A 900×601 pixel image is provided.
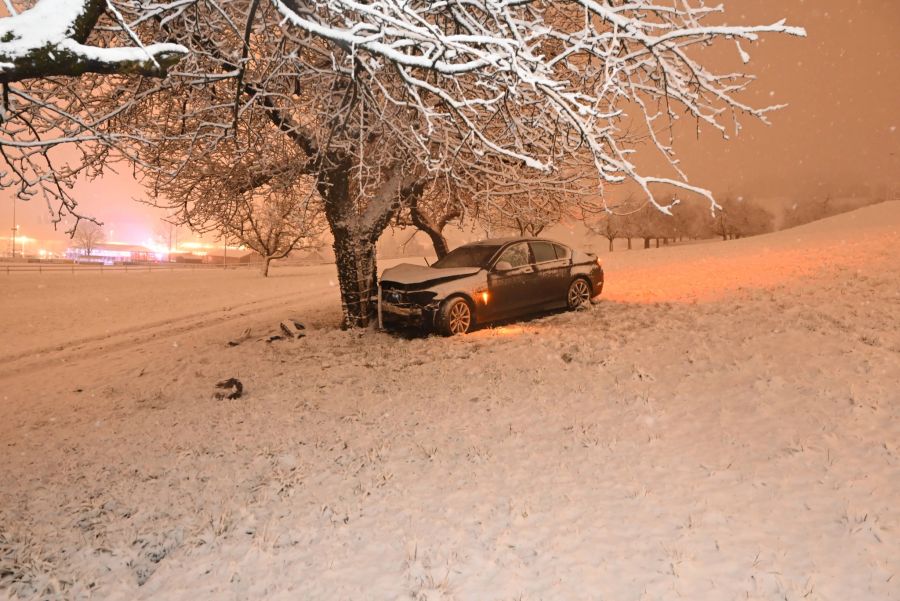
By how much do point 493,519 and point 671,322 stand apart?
5.84 m

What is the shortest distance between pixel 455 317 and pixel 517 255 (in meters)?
1.91

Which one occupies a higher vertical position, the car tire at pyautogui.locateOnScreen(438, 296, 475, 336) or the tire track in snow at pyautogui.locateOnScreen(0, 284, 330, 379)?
the car tire at pyautogui.locateOnScreen(438, 296, 475, 336)

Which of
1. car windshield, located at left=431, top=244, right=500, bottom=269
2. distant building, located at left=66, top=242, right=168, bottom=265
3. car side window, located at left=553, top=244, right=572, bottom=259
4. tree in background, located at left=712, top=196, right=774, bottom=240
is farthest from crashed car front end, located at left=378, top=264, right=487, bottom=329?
distant building, located at left=66, top=242, right=168, bottom=265

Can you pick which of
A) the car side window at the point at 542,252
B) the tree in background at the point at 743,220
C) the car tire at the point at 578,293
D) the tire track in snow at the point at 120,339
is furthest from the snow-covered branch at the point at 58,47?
the tree in background at the point at 743,220

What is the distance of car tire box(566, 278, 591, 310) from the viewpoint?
1034 cm

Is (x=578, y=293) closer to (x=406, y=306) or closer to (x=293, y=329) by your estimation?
(x=406, y=306)

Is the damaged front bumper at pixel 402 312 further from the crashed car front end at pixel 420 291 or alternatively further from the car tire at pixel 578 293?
the car tire at pixel 578 293

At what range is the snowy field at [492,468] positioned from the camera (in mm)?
3006

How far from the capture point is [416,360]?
7.50m

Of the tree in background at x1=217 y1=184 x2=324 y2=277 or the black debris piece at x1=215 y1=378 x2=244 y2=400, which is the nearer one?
the black debris piece at x1=215 y1=378 x2=244 y2=400

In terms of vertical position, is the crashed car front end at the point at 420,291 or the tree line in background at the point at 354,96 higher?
the tree line in background at the point at 354,96

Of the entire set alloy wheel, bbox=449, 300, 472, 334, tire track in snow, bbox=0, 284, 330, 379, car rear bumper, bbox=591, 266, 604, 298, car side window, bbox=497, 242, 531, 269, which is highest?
car side window, bbox=497, 242, 531, 269

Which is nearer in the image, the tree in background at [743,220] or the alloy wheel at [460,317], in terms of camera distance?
the alloy wheel at [460,317]

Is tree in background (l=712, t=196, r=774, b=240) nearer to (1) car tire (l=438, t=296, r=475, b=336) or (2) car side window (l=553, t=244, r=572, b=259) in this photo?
(2) car side window (l=553, t=244, r=572, b=259)
